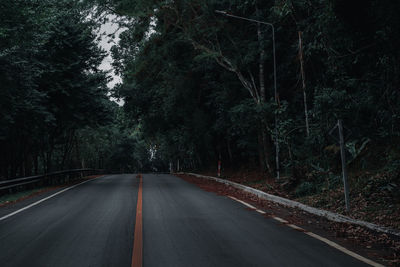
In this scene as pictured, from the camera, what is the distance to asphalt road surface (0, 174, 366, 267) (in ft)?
17.9

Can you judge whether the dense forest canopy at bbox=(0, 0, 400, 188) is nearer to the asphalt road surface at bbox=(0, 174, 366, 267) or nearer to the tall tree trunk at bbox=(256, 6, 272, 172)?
the tall tree trunk at bbox=(256, 6, 272, 172)

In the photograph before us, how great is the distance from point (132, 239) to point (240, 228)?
91.4 inches

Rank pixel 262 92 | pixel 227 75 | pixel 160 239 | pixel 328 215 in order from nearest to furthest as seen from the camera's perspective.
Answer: pixel 160 239 < pixel 328 215 < pixel 262 92 < pixel 227 75

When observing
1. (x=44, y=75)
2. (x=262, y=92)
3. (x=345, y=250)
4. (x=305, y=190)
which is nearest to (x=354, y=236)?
(x=345, y=250)

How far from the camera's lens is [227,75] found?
77.4 feet

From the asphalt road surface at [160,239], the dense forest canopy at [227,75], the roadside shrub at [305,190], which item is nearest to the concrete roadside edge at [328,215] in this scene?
the roadside shrub at [305,190]

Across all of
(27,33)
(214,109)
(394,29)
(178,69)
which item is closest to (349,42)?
(394,29)

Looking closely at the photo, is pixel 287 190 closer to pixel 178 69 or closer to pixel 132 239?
pixel 132 239

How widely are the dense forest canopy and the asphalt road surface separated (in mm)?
4418

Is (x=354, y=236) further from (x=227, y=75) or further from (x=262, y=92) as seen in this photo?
(x=227, y=75)

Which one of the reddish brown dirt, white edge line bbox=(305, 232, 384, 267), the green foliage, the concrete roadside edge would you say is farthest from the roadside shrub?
the green foliage

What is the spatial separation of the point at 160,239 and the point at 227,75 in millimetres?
17895

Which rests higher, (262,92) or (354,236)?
(262,92)

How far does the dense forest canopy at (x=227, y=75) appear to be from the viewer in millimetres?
10180
